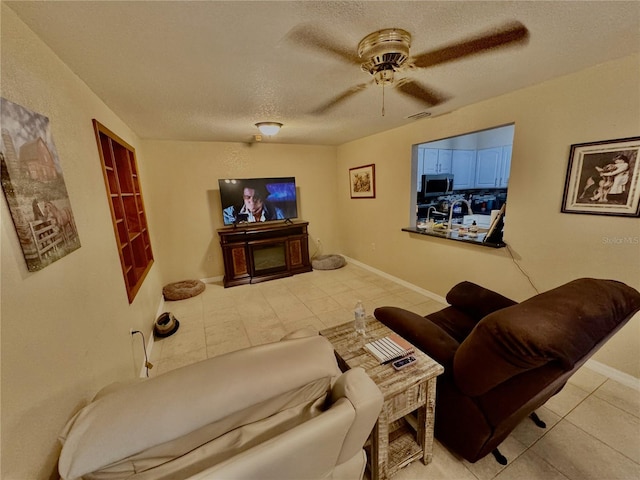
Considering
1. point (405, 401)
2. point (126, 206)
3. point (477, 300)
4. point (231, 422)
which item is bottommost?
point (405, 401)

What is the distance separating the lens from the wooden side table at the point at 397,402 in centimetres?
115

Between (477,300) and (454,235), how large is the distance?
1238 mm

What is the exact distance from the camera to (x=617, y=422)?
1555mm

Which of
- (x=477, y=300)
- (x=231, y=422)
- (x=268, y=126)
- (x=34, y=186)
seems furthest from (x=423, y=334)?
(x=268, y=126)

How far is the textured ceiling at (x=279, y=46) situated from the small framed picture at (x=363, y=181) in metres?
1.62

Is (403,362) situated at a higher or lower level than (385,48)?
lower

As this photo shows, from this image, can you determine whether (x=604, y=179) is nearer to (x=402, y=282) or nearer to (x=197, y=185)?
(x=402, y=282)

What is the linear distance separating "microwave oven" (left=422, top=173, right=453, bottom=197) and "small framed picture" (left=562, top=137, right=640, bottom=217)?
209 cm

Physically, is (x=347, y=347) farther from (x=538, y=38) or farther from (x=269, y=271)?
(x=269, y=271)

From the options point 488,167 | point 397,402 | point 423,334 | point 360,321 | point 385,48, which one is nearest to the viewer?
point 397,402

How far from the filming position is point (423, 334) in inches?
55.9

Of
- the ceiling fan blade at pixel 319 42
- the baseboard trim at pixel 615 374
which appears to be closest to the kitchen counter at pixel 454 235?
the baseboard trim at pixel 615 374

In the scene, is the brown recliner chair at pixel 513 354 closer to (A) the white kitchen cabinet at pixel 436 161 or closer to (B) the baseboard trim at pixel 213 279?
(A) the white kitchen cabinet at pixel 436 161

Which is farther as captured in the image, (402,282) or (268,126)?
(402,282)
